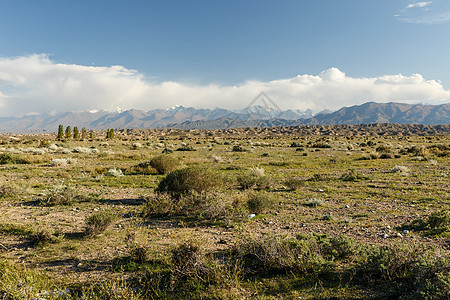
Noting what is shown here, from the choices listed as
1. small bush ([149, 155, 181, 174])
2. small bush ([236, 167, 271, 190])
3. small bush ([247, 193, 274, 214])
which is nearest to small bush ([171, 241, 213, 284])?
small bush ([247, 193, 274, 214])

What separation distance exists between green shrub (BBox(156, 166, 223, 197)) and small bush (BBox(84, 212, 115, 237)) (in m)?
3.36

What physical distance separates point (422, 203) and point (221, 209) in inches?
357

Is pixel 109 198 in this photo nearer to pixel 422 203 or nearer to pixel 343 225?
pixel 343 225

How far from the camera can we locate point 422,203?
35.6ft

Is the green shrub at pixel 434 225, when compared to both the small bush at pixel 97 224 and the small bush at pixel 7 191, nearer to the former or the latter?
the small bush at pixel 97 224

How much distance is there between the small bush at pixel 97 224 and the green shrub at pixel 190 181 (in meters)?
3.36

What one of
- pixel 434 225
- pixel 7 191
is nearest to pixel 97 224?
pixel 7 191

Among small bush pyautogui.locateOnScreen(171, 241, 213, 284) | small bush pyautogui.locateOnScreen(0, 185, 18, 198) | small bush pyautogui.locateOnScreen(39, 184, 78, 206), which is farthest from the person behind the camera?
small bush pyautogui.locateOnScreen(0, 185, 18, 198)

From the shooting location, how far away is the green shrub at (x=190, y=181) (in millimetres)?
10938

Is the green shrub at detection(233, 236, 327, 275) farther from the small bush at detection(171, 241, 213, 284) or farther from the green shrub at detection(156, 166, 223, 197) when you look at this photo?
the green shrub at detection(156, 166, 223, 197)

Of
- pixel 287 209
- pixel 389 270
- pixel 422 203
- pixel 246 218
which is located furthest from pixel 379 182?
pixel 389 270

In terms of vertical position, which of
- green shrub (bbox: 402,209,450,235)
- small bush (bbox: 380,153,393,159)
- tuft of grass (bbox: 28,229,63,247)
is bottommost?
tuft of grass (bbox: 28,229,63,247)

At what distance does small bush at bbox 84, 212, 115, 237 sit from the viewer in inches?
294

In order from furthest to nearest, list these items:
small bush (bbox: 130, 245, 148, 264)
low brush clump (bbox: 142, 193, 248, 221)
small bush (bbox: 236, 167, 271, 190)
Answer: small bush (bbox: 236, 167, 271, 190) → low brush clump (bbox: 142, 193, 248, 221) → small bush (bbox: 130, 245, 148, 264)
